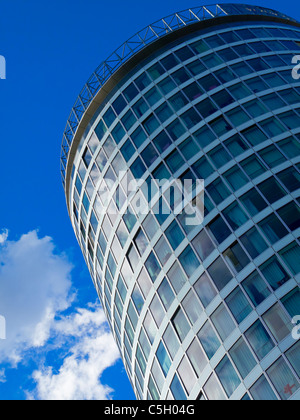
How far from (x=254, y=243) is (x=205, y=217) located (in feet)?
11.9

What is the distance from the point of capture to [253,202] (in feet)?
94.6

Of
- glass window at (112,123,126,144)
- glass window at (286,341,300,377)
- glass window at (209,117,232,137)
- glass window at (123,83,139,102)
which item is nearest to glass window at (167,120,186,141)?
glass window at (209,117,232,137)

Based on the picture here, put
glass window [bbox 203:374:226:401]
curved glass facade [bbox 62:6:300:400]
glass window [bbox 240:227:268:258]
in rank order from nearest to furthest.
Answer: glass window [bbox 203:374:226:401] < curved glass facade [bbox 62:6:300:400] < glass window [bbox 240:227:268:258]

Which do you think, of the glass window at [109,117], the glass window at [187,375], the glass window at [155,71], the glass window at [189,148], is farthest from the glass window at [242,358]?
the glass window at [155,71]

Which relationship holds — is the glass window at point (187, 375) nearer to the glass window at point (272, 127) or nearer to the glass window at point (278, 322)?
the glass window at point (278, 322)

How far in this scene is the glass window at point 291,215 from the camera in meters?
27.0

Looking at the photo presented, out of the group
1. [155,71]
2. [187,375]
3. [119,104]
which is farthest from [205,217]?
[155,71]

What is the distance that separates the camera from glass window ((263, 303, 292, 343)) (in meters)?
23.8

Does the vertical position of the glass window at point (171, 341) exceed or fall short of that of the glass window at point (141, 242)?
it falls short

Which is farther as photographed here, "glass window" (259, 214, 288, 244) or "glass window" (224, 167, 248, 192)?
"glass window" (224, 167, 248, 192)

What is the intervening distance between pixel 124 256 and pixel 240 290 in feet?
33.7

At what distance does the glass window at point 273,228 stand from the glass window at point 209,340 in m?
6.00

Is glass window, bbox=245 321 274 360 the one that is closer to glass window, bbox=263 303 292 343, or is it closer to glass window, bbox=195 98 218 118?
glass window, bbox=263 303 292 343

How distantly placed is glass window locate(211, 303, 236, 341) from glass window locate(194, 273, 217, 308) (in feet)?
2.67
